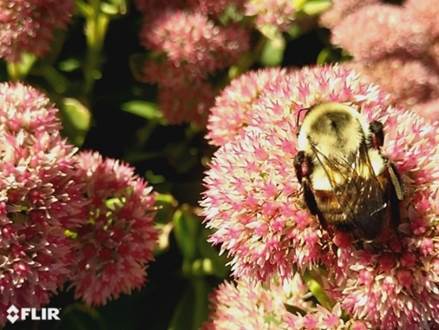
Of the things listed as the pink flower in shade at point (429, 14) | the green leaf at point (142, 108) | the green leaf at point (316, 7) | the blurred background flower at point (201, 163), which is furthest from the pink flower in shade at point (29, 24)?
the pink flower in shade at point (429, 14)

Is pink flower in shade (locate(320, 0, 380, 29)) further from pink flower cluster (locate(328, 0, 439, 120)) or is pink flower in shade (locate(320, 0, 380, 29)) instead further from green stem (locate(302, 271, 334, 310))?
green stem (locate(302, 271, 334, 310))

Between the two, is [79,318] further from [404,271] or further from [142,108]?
[404,271]

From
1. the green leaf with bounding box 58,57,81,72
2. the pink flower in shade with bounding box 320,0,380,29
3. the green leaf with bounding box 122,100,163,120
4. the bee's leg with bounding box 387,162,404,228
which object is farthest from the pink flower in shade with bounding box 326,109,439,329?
the green leaf with bounding box 58,57,81,72

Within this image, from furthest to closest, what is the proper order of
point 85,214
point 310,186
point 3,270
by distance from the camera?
point 85,214
point 3,270
point 310,186

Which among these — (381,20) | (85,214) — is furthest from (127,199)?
(381,20)

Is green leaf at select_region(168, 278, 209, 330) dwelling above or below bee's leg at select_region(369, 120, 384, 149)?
below

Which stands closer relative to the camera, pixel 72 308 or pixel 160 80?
pixel 72 308

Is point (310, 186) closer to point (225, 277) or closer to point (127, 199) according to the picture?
point (127, 199)
